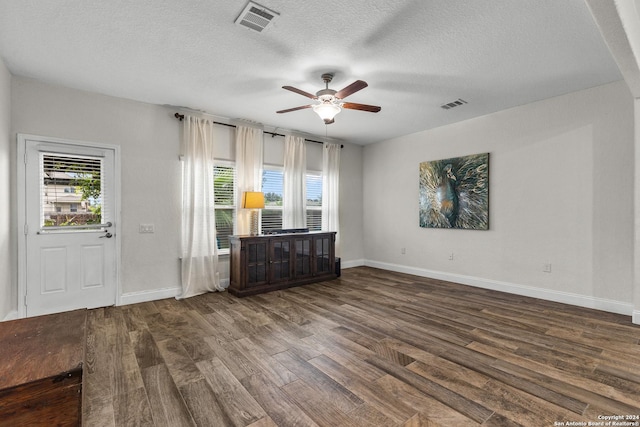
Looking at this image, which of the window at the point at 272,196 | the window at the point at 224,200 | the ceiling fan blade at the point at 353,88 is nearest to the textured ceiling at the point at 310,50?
the ceiling fan blade at the point at 353,88

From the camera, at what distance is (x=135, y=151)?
4.27 meters

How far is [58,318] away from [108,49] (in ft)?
9.01

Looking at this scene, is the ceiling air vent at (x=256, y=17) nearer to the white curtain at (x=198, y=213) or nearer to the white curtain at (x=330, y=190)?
the white curtain at (x=198, y=213)

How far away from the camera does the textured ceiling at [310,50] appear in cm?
242

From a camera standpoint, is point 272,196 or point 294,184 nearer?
point 272,196

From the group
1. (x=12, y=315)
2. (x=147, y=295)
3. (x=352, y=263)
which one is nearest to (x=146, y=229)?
(x=147, y=295)

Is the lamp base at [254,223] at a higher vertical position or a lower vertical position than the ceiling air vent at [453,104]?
lower

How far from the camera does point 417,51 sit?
301 cm

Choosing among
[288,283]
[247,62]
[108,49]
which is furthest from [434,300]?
[108,49]

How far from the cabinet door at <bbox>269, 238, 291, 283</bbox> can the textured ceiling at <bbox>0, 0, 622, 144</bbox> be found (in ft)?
7.05

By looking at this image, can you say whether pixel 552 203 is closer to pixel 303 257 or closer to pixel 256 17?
pixel 303 257

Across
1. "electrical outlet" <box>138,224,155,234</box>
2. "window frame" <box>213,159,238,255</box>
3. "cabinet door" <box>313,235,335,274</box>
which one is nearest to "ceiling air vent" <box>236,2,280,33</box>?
"window frame" <box>213,159,238,255</box>

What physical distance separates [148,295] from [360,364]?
10.8 feet

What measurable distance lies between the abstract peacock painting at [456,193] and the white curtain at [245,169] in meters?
3.07
